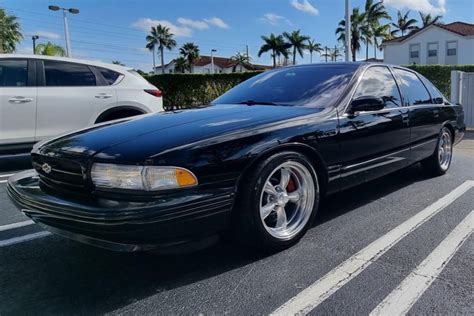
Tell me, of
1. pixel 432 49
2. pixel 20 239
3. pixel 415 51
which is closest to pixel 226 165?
pixel 20 239

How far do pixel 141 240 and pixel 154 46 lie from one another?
74.4 meters

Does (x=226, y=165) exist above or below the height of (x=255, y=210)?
above

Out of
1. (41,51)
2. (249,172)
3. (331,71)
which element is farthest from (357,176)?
(41,51)

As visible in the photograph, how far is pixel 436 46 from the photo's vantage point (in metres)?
35.2

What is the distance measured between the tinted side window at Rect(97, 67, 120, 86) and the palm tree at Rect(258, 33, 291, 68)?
56.6m

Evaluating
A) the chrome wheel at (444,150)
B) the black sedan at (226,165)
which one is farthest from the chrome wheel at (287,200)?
the chrome wheel at (444,150)

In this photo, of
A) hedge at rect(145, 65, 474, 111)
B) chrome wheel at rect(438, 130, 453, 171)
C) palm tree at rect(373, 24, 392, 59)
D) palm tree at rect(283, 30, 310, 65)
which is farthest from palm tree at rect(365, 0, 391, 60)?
chrome wheel at rect(438, 130, 453, 171)

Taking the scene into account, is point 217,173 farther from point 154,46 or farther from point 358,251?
point 154,46

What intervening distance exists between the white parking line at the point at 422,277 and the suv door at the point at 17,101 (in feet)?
17.3

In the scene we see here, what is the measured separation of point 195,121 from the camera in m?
2.88

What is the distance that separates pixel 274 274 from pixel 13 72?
4.91 metres

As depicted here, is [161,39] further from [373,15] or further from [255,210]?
[255,210]

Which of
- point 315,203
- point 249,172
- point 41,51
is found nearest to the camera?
point 249,172

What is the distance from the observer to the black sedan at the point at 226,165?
230cm
